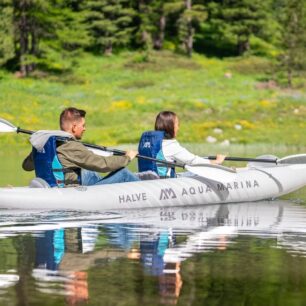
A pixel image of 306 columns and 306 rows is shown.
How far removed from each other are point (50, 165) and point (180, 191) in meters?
2.33

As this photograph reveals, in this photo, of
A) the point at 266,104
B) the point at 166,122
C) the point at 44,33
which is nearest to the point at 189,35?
the point at 44,33

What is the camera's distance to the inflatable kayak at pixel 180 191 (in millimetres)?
12688

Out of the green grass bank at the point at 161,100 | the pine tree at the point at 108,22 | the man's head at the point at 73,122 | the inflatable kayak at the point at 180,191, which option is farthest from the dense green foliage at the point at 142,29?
the man's head at the point at 73,122

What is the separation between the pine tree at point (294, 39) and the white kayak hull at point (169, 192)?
34.6 m

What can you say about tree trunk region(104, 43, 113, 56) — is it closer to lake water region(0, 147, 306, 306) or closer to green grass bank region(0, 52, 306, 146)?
green grass bank region(0, 52, 306, 146)

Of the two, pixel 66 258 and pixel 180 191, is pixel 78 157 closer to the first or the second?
pixel 180 191

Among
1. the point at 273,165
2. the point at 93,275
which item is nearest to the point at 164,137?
the point at 273,165

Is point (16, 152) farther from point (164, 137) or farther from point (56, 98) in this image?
point (164, 137)

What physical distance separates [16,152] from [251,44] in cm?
3622

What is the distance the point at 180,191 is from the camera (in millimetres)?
14133

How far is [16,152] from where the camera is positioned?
1217 inches

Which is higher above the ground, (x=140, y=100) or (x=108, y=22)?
(x=108, y=22)

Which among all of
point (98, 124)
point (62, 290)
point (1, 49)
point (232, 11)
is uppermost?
point (232, 11)

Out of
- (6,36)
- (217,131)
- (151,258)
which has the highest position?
(6,36)
